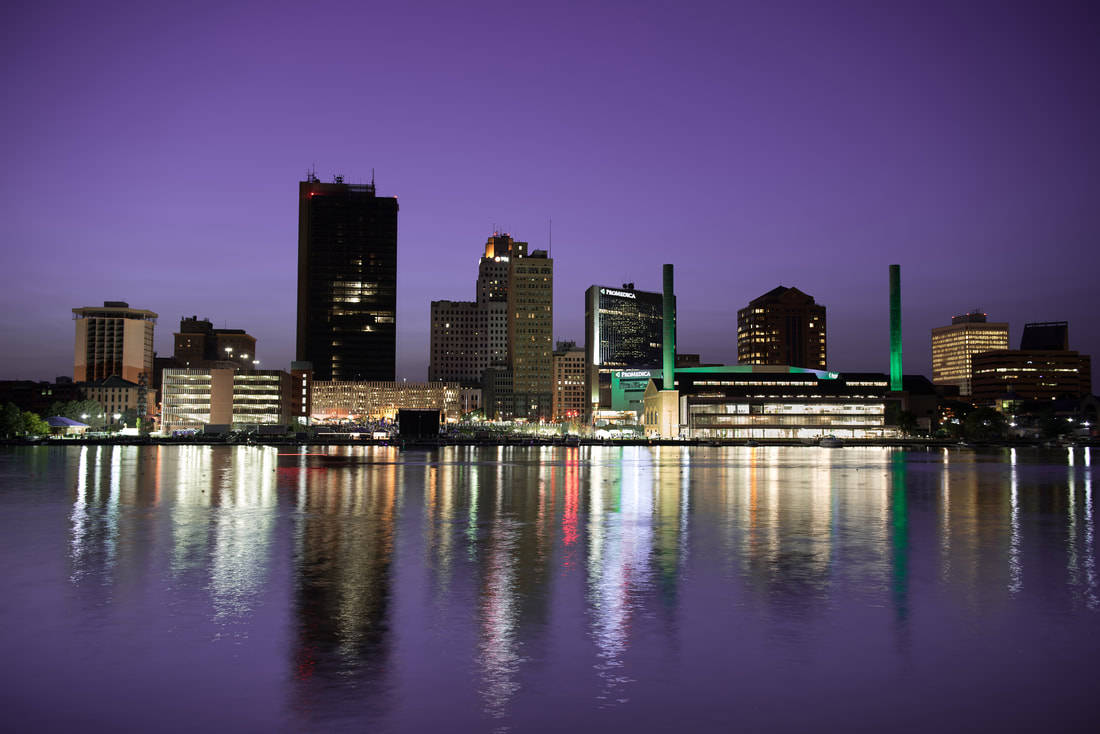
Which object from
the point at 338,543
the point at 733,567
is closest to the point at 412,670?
the point at 733,567

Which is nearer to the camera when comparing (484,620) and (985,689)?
(985,689)

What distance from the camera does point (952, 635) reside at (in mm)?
16719

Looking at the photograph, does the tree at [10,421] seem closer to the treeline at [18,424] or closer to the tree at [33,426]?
the treeline at [18,424]

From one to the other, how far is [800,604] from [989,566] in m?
9.42

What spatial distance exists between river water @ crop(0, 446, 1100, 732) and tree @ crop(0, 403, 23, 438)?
6159 inches

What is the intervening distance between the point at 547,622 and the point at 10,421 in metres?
187

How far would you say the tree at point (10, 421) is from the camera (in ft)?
561

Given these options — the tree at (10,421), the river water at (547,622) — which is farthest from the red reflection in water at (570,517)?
the tree at (10,421)

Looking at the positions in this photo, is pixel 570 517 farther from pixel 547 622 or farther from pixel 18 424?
pixel 18 424

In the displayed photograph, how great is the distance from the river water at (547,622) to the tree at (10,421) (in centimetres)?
15644

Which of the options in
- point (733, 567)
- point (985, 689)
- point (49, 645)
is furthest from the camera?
point (733, 567)

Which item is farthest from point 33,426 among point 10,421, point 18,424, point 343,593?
point 343,593

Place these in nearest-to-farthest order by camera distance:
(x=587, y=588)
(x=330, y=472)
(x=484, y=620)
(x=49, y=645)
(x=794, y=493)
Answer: (x=49, y=645) < (x=484, y=620) < (x=587, y=588) < (x=794, y=493) < (x=330, y=472)

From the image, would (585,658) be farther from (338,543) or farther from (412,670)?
(338,543)
